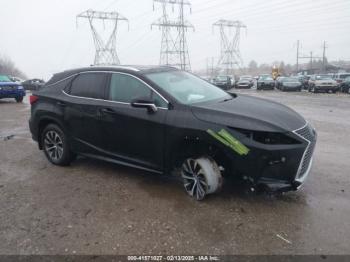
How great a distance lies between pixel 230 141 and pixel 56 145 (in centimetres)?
333

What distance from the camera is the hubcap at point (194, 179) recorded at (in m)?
4.45

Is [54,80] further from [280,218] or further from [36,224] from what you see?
[280,218]

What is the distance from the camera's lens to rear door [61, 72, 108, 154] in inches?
211

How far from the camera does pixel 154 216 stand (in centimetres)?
416

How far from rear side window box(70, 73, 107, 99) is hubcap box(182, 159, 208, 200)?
5.67 ft

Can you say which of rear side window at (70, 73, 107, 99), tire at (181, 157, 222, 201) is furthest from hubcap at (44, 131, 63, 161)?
tire at (181, 157, 222, 201)

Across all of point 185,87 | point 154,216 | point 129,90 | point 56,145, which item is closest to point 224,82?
point 56,145

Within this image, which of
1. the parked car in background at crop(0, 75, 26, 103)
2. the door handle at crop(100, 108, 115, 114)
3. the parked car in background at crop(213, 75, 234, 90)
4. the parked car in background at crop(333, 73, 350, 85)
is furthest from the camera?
the parked car in background at crop(213, 75, 234, 90)

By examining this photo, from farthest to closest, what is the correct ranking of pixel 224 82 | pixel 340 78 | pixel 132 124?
pixel 224 82 < pixel 340 78 < pixel 132 124

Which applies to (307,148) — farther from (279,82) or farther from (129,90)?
(279,82)

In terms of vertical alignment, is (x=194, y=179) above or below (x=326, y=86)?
below

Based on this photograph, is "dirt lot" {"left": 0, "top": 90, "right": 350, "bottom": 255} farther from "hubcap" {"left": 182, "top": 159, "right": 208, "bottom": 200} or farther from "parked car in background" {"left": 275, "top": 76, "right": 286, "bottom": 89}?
"parked car in background" {"left": 275, "top": 76, "right": 286, "bottom": 89}

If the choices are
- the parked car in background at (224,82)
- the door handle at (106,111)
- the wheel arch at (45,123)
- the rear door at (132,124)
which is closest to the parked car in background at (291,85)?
the parked car in background at (224,82)

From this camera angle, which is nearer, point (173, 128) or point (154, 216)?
point (154, 216)
